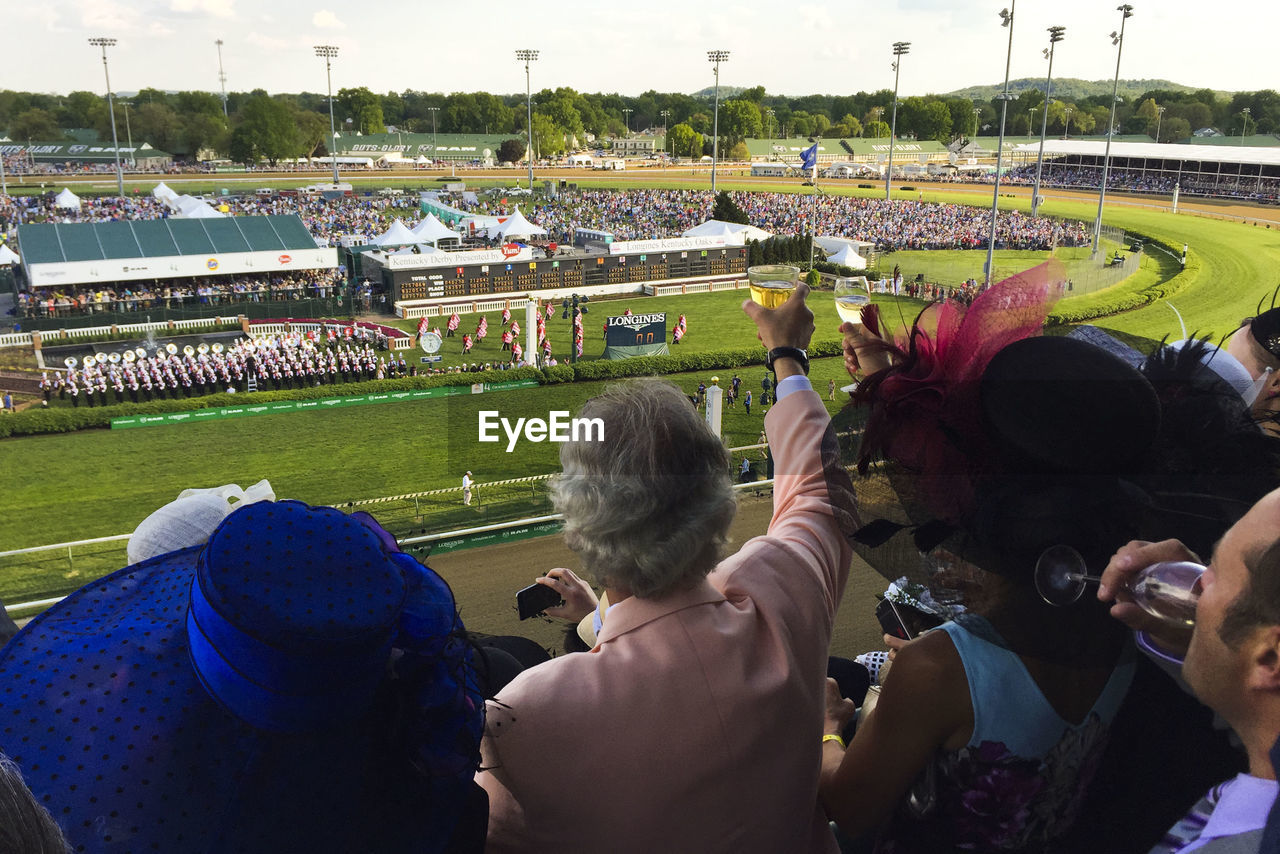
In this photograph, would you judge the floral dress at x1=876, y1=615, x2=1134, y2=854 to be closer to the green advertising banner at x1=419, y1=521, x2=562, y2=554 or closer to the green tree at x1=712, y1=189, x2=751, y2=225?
the green advertising banner at x1=419, y1=521, x2=562, y2=554

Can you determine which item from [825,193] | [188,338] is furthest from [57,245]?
[825,193]

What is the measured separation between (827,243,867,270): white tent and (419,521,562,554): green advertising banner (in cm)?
2860

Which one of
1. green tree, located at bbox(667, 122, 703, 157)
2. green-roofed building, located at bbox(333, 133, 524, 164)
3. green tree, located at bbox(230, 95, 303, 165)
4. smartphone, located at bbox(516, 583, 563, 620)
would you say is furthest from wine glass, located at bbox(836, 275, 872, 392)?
green tree, located at bbox(667, 122, 703, 157)

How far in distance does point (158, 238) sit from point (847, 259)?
27013mm

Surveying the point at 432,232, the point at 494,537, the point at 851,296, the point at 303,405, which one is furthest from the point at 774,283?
the point at 432,232

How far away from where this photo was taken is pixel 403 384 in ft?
73.7

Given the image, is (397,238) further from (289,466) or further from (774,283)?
(774,283)

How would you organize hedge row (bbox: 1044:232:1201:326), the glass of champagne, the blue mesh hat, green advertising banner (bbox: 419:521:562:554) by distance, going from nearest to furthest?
the blue mesh hat
the glass of champagne
green advertising banner (bbox: 419:521:562:554)
hedge row (bbox: 1044:232:1201:326)

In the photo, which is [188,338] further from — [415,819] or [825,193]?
[825,193]

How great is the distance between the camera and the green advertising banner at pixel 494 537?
1184 centimetres

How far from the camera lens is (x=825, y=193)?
6919cm

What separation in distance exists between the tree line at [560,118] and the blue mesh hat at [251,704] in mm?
94439

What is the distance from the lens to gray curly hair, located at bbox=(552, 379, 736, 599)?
1531 mm

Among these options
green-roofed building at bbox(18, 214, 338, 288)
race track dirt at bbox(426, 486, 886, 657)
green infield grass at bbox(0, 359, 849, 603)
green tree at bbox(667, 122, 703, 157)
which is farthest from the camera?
green tree at bbox(667, 122, 703, 157)
